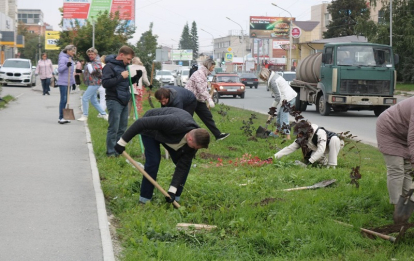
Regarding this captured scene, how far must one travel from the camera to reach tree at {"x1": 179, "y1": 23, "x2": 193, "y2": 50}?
632 feet

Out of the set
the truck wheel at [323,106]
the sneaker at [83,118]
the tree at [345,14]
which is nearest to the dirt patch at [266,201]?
the sneaker at [83,118]

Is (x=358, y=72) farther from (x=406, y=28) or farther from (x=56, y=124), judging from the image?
(x=406, y=28)

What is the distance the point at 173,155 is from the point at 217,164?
2.97 meters

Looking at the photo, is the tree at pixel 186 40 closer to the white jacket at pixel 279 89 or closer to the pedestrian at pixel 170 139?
the white jacket at pixel 279 89

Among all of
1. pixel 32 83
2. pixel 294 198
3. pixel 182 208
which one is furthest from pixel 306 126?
pixel 32 83

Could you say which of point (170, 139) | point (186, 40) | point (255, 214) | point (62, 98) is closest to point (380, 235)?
point (255, 214)

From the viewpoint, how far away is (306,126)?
9.83m

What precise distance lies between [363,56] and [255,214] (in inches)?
691

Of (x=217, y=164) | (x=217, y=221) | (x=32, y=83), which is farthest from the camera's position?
(x=32, y=83)

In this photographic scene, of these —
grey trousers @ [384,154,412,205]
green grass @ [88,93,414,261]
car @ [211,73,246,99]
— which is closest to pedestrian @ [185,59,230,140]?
green grass @ [88,93,414,261]

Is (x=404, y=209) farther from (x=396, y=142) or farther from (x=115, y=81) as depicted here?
(x=115, y=81)

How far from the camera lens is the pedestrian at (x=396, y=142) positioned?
6316 mm

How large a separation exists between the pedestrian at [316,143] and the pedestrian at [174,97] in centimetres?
164

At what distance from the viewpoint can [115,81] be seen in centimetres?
1066
